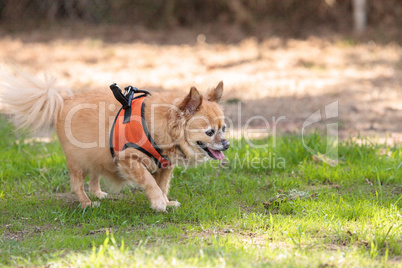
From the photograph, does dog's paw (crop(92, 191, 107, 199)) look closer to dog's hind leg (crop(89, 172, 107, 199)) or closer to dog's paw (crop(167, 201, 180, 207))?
dog's hind leg (crop(89, 172, 107, 199))

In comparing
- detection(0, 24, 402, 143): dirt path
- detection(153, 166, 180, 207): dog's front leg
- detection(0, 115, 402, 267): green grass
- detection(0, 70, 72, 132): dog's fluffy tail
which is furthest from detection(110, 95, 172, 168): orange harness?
detection(0, 24, 402, 143): dirt path

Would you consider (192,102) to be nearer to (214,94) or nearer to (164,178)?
(214,94)

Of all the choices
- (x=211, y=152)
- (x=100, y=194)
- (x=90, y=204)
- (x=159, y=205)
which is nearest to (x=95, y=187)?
(x=100, y=194)

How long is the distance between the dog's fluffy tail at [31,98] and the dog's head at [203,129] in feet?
3.79

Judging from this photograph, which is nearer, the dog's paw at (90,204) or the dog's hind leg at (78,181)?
the dog's paw at (90,204)

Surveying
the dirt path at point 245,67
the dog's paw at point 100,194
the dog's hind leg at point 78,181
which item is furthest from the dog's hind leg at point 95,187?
the dirt path at point 245,67

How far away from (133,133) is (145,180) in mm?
381

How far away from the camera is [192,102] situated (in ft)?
12.0

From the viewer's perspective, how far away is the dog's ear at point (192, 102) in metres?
Answer: 3.57

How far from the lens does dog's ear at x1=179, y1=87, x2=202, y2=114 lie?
357 centimetres

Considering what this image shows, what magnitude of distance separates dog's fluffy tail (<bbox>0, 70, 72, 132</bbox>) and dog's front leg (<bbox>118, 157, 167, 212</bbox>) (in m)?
0.86

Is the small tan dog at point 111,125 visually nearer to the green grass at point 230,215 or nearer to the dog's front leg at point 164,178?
the dog's front leg at point 164,178

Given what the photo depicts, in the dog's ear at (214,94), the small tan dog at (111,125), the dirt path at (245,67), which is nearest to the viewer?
the small tan dog at (111,125)

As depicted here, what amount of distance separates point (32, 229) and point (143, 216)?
0.82 m
